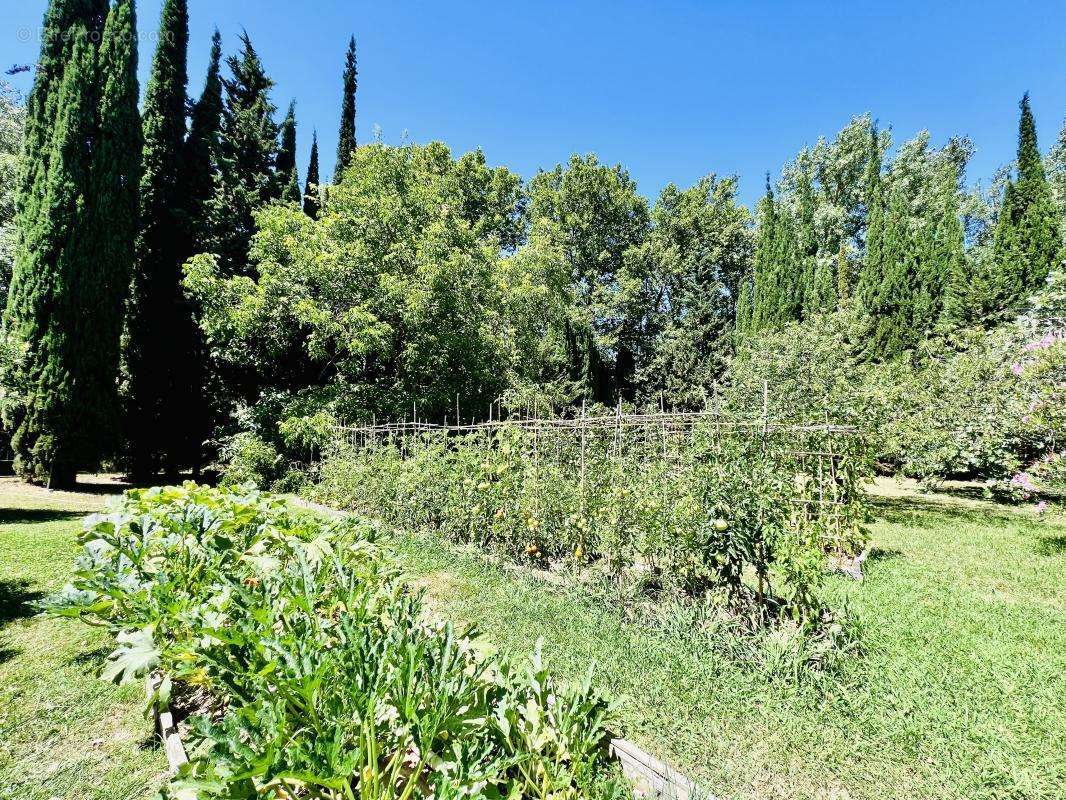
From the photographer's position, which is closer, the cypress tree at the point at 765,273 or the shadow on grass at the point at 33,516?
the shadow on grass at the point at 33,516

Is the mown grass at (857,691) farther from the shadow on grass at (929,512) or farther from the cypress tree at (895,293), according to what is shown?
the cypress tree at (895,293)

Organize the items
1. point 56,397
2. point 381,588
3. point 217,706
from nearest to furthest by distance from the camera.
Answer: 1. point 217,706
2. point 381,588
3. point 56,397

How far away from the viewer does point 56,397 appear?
1007 centimetres

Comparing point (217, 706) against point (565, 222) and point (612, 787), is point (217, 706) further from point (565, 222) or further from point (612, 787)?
point (565, 222)

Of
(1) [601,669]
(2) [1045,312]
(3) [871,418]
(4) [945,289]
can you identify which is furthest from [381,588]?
(4) [945,289]

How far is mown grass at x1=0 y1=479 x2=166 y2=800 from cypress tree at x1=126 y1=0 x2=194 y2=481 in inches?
404

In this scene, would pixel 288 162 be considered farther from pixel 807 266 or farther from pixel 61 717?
pixel 807 266

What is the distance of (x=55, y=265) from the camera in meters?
10.3

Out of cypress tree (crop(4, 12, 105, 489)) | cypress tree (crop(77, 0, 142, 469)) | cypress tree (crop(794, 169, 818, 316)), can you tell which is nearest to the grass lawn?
cypress tree (crop(4, 12, 105, 489))

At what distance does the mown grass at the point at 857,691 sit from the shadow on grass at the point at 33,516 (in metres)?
6.31

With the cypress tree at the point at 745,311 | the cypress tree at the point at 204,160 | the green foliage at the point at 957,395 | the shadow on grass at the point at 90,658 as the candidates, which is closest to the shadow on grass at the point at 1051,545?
the green foliage at the point at 957,395

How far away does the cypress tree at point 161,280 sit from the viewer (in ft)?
41.6

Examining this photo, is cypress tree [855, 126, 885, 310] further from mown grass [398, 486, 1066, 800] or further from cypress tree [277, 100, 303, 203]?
cypress tree [277, 100, 303, 203]

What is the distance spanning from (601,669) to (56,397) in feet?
42.7
